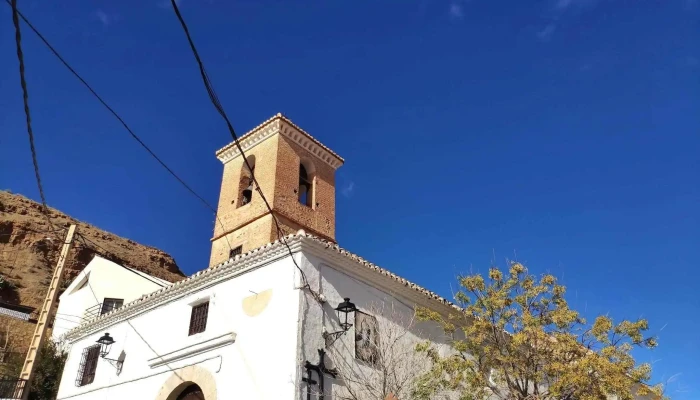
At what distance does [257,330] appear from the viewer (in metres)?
10.1

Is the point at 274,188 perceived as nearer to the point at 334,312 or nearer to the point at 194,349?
the point at 194,349

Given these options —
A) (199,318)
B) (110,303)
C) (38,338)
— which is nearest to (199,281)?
(199,318)

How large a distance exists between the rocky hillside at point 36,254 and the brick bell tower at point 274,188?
9665 millimetres

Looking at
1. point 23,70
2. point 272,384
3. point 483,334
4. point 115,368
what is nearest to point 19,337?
point 115,368

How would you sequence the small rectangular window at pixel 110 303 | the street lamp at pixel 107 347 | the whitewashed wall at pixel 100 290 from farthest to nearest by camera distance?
the whitewashed wall at pixel 100 290 → the small rectangular window at pixel 110 303 → the street lamp at pixel 107 347

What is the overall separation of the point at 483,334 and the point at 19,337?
1816cm

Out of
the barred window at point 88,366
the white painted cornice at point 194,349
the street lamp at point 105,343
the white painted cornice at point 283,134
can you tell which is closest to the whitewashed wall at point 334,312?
the white painted cornice at point 194,349

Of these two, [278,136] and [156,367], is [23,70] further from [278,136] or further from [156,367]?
[278,136]

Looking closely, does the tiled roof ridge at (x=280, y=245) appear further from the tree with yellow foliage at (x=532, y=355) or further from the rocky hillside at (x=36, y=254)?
the rocky hillside at (x=36, y=254)

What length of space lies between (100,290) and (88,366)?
315 inches

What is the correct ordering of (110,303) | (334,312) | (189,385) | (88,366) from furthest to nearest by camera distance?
(110,303) < (88,366) < (189,385) < (334,312)

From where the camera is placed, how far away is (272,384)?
9289 millimetres

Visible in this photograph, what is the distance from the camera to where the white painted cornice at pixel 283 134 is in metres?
18.6

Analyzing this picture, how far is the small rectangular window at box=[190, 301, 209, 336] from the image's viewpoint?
1140cm
